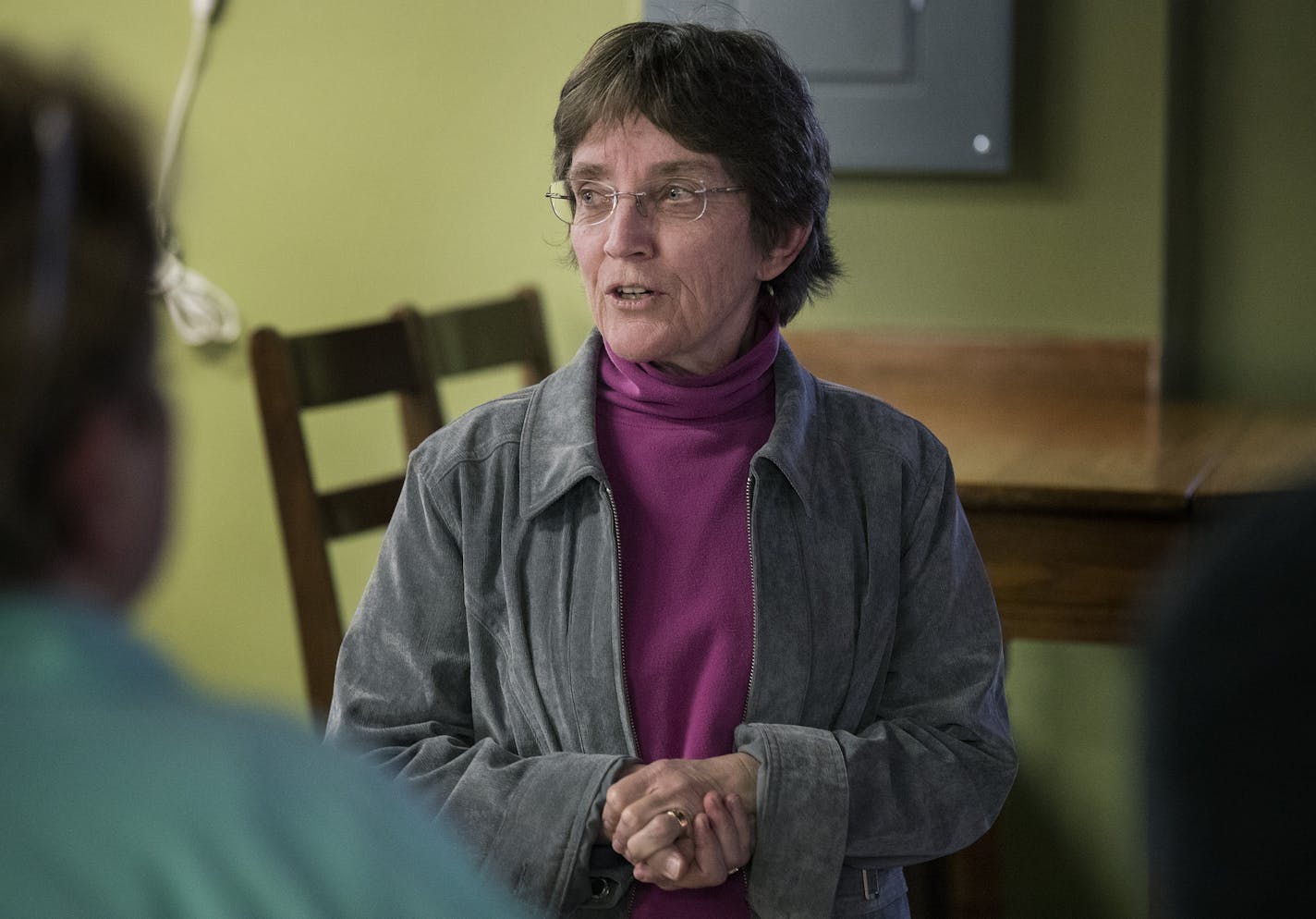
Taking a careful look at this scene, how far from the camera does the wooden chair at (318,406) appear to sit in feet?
6.94

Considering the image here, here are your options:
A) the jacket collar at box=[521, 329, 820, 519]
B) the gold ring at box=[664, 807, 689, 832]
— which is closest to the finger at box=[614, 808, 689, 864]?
the gold ring at box=[664, 807, 689, 832]

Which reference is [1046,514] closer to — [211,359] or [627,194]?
[627,194]

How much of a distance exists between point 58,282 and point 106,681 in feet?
0.43

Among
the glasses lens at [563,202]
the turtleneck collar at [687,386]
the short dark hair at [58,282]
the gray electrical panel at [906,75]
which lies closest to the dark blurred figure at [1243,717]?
the short dark hair at [58,282]

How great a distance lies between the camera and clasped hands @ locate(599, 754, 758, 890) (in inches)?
51.6

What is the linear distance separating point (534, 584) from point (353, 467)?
71.0 inches

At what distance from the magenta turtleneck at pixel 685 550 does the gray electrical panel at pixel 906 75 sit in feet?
3.75

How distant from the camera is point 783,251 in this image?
154cm

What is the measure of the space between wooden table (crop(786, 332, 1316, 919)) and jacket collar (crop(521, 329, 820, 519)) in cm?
55

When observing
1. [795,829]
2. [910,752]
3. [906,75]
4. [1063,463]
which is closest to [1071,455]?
[1063,463]

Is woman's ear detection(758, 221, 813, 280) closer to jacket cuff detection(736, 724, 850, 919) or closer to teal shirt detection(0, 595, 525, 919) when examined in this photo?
jacket cuff detection(736, 724, 850, 919)

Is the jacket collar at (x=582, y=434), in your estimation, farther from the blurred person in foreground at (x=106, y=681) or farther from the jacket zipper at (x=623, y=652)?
the blurred person in foreground at (x=106, y=681)

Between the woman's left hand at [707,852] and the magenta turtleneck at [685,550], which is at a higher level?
the magenta turtleneck at [685,550]

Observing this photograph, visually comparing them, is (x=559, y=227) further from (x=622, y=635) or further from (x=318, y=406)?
(x=622, y=635)
